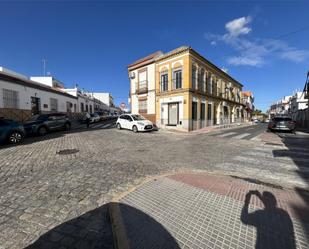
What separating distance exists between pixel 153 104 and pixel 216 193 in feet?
60.9

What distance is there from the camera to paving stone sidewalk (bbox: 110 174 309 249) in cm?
229

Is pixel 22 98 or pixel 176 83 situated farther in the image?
pixel 176 83

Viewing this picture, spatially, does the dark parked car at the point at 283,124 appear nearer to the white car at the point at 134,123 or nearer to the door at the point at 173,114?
the door at the point at 173,114

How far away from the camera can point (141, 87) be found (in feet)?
75.6

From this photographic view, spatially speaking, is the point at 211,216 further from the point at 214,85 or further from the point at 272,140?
the point at 214,85

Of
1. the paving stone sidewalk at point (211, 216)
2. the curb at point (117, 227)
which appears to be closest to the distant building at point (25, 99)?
the curb at point (117, 227)

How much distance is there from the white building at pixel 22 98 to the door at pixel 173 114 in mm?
15797

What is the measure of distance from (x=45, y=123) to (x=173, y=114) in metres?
12.9

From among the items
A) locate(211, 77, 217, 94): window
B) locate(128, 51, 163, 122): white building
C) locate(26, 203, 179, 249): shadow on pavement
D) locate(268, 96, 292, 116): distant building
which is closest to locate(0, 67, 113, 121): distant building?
locate(128, 51, 163, 122): white building

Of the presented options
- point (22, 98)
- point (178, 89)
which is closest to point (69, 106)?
point (22, 98)

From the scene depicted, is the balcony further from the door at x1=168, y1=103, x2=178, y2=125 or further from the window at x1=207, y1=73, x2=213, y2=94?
the window at x1=207, y1=73, x2=213, y2=94

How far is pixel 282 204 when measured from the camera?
3.21 meters

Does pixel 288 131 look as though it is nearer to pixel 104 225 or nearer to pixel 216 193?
pixel 216 193

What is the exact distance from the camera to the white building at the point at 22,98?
50.0 feet
